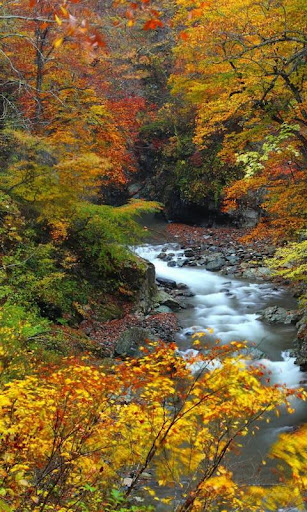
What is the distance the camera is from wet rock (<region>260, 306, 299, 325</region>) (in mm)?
13023

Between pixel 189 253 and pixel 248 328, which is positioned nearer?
pixel 248 328

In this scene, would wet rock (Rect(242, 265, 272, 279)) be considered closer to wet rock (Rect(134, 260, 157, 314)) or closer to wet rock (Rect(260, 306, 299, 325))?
wet rock (Rect(260, 306, 299, 325))

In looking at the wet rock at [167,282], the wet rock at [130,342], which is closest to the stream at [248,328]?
the wet rock at [167,282]

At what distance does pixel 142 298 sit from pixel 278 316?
4626 millimetres

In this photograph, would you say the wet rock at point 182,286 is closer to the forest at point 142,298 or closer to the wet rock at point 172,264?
the forest at point 142,298

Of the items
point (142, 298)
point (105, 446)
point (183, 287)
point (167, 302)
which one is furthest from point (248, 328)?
point (105, 446)

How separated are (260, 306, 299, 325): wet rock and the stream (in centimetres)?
27

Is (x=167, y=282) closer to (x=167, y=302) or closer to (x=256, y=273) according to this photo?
(x=167, y=302)

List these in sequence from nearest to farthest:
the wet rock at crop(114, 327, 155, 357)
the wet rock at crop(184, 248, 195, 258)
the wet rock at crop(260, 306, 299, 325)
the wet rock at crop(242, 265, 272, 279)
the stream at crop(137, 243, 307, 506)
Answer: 1. the stream at crop(137, 243, 307, 506)
2. the wet rock at crop(114, 327, 155, 357)
3. the wet rock at crop(260, 306, 299, 325)
4. the wet rock at crop(242, 265, 272, 279)
5. the wet rock at crop(184, 248, 195, 258)

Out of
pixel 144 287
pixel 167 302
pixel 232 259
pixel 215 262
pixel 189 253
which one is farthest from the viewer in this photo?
pixel 189 253

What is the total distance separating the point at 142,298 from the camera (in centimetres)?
1375

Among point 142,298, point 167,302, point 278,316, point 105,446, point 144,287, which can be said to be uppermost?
point 105,446

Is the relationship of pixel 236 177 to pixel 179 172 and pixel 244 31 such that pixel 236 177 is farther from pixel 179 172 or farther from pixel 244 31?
pixel 244 31

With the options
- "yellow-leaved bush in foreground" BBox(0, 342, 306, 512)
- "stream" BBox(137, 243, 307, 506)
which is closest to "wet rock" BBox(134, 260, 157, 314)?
"stream" BBox(137, 243, 307, 506)
